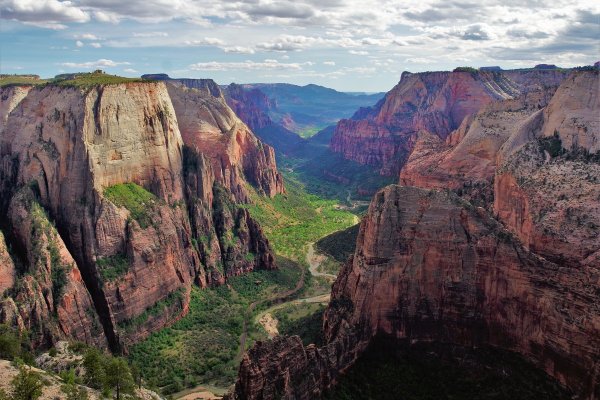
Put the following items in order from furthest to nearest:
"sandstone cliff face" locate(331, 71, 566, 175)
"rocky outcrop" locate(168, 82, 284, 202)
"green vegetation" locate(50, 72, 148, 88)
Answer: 1. "sandstone cliff face" locate(331, 71, 566, 175)
2. "rocky outcrop" locate(168, 82, 284, 202)
3. "green vegetation" locate(50, 72, 148, 88)

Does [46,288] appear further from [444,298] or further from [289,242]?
[289,242]

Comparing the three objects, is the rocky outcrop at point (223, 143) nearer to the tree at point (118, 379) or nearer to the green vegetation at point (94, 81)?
the green vegetation at point (94, 81)

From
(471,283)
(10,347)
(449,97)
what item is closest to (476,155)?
(471,283)

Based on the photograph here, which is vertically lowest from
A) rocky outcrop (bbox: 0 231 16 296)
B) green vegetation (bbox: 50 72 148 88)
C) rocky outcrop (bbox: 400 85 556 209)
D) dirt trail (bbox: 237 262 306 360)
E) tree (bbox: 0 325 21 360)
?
dirt trail (bbox: 237 262 306 360)

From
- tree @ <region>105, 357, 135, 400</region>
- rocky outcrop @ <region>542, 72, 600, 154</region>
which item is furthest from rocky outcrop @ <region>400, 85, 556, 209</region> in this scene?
tree @ <region>105, 357, 135, 400</region>

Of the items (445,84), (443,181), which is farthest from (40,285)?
(445,84)

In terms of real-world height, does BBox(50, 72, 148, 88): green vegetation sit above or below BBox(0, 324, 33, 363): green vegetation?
above

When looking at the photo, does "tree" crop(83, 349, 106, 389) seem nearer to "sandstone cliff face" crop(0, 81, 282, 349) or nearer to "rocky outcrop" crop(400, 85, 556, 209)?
"sandstone cliff face" crop(0, 81, 282, 349)
